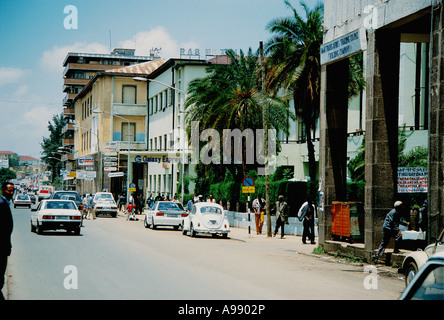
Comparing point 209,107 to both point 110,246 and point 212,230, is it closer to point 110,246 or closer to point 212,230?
point 212,230

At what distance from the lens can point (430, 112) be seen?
53.5ft

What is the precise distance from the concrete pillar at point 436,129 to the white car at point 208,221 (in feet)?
47.3

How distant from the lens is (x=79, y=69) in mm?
130625

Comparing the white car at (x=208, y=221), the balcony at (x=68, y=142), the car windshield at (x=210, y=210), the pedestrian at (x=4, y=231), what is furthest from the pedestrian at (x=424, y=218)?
the balcony at (x=68, y=142)

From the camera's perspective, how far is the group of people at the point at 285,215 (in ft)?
88.5

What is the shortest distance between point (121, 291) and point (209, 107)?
3128 centimetres

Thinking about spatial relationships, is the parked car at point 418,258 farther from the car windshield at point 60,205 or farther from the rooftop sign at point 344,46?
the car windshield at point 60,205

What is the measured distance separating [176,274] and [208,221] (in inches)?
596

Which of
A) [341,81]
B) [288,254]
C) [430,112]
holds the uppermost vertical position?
[341,81]

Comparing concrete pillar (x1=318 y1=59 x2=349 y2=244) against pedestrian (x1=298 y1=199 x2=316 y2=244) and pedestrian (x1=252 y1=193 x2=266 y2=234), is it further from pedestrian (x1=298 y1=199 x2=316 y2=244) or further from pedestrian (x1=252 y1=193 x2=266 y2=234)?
pedestrian (x1=252 y1=193 x2=266 y2=234)

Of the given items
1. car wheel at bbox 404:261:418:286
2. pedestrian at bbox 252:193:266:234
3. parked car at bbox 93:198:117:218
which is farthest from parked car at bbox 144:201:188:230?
car wheel at bbox 404:261:418:286

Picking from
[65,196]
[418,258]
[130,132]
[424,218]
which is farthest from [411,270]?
[130,132]

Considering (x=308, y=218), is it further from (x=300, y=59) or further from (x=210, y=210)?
(x=300, y=59)
